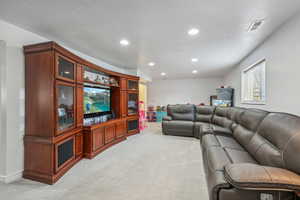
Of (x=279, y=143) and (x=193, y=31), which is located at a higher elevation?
(x=193, y=31)

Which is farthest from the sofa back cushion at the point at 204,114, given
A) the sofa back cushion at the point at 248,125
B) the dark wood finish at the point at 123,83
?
the dark wood finish at the point at 123,83

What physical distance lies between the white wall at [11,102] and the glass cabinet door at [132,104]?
2.72m

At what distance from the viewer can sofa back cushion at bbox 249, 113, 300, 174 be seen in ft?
4.05

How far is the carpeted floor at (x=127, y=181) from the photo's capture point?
69.9 inches

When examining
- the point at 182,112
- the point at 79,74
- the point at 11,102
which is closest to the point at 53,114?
the point at 11,102

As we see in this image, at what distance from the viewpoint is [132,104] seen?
4.76 m

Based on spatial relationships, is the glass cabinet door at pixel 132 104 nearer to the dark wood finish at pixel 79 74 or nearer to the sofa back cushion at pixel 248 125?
the dark wood finish at pixel 79 74

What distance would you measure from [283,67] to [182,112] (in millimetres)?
3176

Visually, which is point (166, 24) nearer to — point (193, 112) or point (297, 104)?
point (297, 104)

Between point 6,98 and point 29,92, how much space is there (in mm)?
279

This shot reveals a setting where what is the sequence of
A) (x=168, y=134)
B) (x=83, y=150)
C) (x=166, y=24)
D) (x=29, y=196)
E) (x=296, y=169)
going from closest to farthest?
(x=296, y=169)
(x=29, y=196)
(x=166, y=24)
(x=83, y=150)
(x=168, y=134)

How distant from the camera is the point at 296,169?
1159 millimetres

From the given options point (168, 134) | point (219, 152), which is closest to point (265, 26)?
point (219, 152)

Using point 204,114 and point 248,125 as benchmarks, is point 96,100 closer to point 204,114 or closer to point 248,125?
point 248,125
